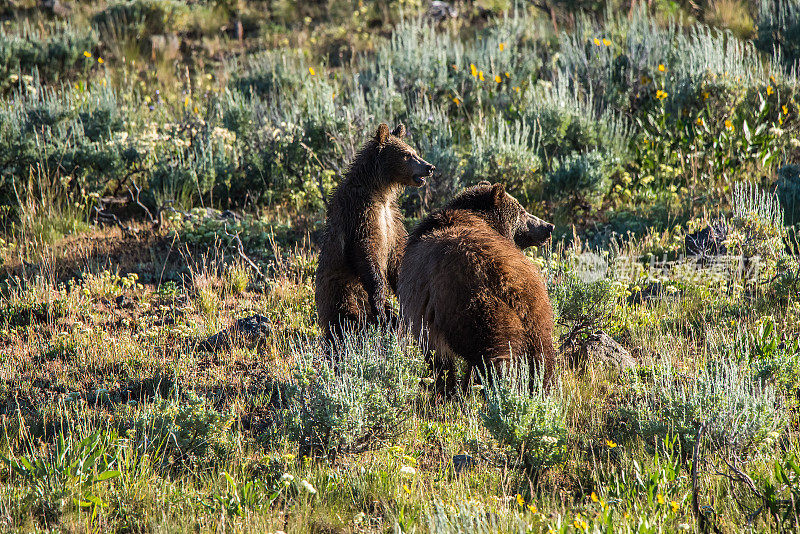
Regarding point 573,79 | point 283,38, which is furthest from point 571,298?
point 283,38

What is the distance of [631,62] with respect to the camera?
39.5ft

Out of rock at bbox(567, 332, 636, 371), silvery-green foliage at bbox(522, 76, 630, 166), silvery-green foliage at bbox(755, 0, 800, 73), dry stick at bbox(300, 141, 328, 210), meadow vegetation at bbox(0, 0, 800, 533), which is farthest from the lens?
silvery-green foliage at bbox(755, 0, 800, 73)

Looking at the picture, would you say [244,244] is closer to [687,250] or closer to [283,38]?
[687,250]

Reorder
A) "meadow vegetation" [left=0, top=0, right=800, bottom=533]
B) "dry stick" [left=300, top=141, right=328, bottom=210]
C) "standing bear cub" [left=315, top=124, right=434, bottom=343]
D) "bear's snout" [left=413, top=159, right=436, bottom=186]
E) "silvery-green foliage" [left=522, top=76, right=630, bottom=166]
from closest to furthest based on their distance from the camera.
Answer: "meadow vegetation" [left=0, top=0, right=800, bottom=533] → "standing bear cub" [left=315, top=124, right=434, bottom=343] → "bear's snout" [left=413, top=159, right=436, bottom=186] → "dry stick" [left=300, top=141, right=328, bottom=210] → "silvery-green foliage" [left=522, top=76, right=630, bottom=166]

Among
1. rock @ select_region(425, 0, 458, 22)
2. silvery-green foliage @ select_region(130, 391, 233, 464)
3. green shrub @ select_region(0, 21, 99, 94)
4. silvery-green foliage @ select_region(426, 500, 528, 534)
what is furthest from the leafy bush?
green shrub @ select_region(0, 21, 99, 94)

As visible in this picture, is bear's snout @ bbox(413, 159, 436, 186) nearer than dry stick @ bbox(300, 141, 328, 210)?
Yes

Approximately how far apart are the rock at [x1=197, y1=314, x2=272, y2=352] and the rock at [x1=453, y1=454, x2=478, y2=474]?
277cm

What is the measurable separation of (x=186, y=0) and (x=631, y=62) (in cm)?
1308

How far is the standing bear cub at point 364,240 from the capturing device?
21.6 feet

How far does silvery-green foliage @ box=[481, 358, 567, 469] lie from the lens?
462 cm

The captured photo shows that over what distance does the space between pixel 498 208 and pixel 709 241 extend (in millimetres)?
2872

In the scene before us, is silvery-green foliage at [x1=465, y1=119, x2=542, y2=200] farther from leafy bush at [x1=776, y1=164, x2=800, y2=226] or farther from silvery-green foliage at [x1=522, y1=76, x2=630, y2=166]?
leafy bush at [x1=776, y1=164, x2=800, y2=226]

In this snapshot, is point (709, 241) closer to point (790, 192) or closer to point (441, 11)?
point (790, 192)

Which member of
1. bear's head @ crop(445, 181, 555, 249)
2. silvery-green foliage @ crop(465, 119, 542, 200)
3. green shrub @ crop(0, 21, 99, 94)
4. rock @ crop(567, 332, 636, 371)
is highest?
green shrub @ crop(0, 21, 99, 94)
